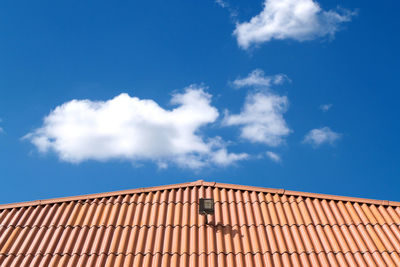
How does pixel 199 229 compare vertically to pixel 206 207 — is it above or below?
below

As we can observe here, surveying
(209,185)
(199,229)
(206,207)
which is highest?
(209,185)

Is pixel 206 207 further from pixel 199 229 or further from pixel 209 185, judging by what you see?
pixel 209 185

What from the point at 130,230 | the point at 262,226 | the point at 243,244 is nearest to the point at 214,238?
the point at 243,244

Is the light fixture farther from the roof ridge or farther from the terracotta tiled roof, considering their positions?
the roof ridge

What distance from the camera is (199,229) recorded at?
23.3 feet

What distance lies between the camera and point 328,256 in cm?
654

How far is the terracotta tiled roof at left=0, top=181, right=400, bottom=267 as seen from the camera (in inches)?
253

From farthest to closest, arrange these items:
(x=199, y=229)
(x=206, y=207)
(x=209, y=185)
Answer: (x=209, y=185) < (x=206, y=207) < (x=199, y=229)

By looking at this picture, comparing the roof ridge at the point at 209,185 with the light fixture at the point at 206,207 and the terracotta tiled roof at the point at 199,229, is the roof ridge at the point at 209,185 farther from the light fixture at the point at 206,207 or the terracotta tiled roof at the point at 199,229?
the light fixture at the point at 206,207

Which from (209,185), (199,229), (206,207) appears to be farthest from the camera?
(209,185)

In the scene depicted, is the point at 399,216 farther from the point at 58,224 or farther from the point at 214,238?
the point at 58,224

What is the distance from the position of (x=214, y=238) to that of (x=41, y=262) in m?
2.98

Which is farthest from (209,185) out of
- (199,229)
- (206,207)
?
(199,229)

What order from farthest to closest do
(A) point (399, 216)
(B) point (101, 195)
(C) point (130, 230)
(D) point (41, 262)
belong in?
1. (B) point (101, 195)
2. (A) point (399, 216)
3. (C) point (130, 230)
4. (D) point (41, 262)
